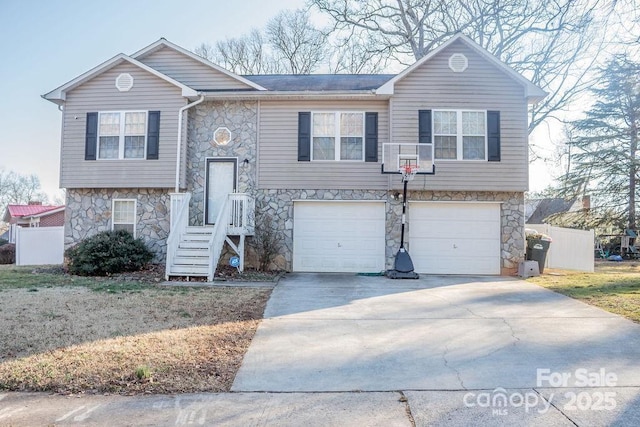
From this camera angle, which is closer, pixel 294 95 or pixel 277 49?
pixel 294 95

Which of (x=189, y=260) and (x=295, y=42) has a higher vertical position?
(x=295, y=42)

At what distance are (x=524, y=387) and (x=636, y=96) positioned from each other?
22511mm

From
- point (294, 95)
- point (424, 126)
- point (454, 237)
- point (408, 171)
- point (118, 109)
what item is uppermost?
point (294, 95)

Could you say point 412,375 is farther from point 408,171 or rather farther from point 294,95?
point 294,95

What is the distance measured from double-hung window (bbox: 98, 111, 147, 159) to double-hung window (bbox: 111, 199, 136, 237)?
4.41 feet

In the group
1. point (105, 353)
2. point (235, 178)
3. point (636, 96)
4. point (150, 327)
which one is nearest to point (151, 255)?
point (235, 178)

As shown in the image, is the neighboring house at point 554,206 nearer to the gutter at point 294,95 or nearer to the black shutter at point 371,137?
the black shutter at point 371,137

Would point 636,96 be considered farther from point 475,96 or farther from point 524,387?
point 524,387

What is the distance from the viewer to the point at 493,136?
38.8ft

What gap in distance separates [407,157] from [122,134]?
8.11m

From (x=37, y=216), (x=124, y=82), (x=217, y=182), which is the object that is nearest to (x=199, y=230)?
(x=217, y=182)

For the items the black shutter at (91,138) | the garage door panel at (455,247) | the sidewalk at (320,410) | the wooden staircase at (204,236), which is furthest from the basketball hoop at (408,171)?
the black shutter at (91,138)

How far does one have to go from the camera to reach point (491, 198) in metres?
12.0

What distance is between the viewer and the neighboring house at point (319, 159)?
1184 cm
